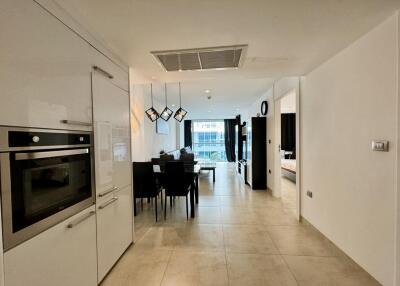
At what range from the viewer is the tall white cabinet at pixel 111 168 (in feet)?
6.41

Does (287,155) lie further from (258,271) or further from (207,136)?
(258,271)

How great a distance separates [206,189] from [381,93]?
460 cm

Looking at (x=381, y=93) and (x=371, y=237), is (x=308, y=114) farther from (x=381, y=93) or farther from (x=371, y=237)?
(x=371, y=237)

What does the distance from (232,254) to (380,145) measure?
1920mm

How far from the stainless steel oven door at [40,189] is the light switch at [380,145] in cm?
253

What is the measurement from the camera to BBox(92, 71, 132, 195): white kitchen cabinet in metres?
1.94

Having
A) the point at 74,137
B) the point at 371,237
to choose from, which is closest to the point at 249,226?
the point at 371,237

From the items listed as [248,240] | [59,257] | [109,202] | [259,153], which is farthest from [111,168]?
[259,153]

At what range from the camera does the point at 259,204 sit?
14.3 feet

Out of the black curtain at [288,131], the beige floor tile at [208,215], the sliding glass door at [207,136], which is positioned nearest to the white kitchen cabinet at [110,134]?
the beige floor tile at [208,215]

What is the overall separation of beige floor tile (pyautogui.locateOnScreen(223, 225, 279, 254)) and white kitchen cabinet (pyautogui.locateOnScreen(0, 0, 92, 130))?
7.52ft

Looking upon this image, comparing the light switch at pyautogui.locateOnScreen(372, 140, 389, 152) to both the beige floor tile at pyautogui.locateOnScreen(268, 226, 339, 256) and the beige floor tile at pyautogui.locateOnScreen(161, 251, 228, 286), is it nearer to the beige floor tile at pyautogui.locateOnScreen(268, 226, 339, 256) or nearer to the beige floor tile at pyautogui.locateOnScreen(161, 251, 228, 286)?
the beige floor tile at pyautogui.locateOnScreen(268, 226, 339, 256)

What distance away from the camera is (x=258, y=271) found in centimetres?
218

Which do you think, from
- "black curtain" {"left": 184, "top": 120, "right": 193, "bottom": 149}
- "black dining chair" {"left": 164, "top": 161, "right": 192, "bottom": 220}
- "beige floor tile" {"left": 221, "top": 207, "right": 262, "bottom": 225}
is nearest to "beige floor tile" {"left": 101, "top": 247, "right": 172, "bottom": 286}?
"black dining chair" {"left": 164, "top": 161, "right": 192, "bottom": 220}
